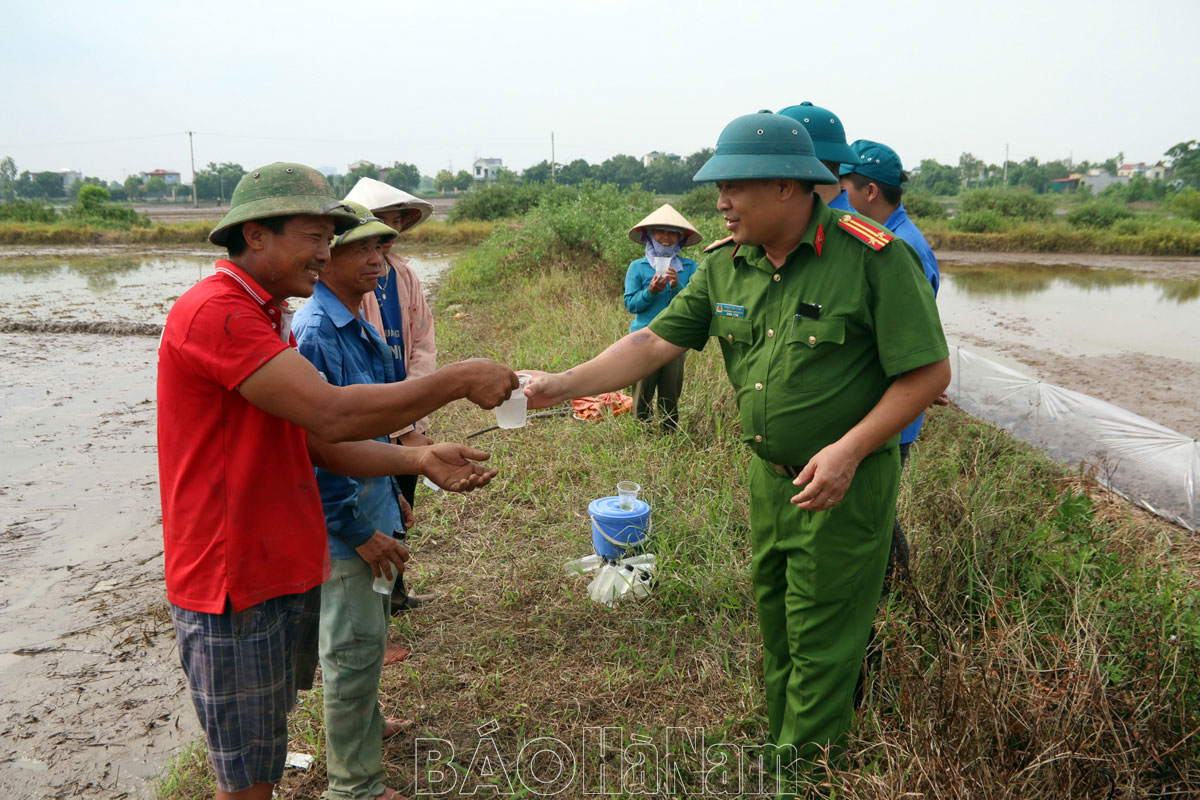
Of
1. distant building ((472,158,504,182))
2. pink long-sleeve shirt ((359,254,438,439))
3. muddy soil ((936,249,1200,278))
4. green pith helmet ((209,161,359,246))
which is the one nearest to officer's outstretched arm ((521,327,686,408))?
green pith helmet ((209,161,359,246))

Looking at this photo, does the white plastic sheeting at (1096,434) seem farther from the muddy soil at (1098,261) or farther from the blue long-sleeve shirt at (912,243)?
the muddy soil at (1098,261)

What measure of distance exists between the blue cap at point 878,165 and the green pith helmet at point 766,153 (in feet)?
4.63

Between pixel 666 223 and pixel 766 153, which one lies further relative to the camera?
pixel 666 223

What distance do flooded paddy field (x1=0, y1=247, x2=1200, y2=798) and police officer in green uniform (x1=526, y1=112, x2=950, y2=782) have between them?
244 cm

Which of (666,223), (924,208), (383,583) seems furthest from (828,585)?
(924,208)

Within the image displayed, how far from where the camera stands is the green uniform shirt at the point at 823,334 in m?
2.01

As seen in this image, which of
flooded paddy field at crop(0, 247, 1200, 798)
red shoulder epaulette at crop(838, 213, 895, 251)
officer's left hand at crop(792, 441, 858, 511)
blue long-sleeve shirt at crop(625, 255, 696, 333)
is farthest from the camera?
blue long-sleeve shirt at crop(625, 255, 696, 333)

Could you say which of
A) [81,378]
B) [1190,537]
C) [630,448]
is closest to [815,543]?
[630,448]

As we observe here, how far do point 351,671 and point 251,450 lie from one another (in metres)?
0.88

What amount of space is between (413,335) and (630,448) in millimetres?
1766

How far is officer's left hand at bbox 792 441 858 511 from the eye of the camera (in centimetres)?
194

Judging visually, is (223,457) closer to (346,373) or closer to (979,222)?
Result: (346,373)

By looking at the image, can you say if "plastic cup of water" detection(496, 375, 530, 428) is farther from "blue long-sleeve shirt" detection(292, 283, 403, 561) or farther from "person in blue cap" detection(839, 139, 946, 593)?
"person in blue cap" detection(839, 139, 946, 593)

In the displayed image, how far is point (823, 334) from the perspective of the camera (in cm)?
208
